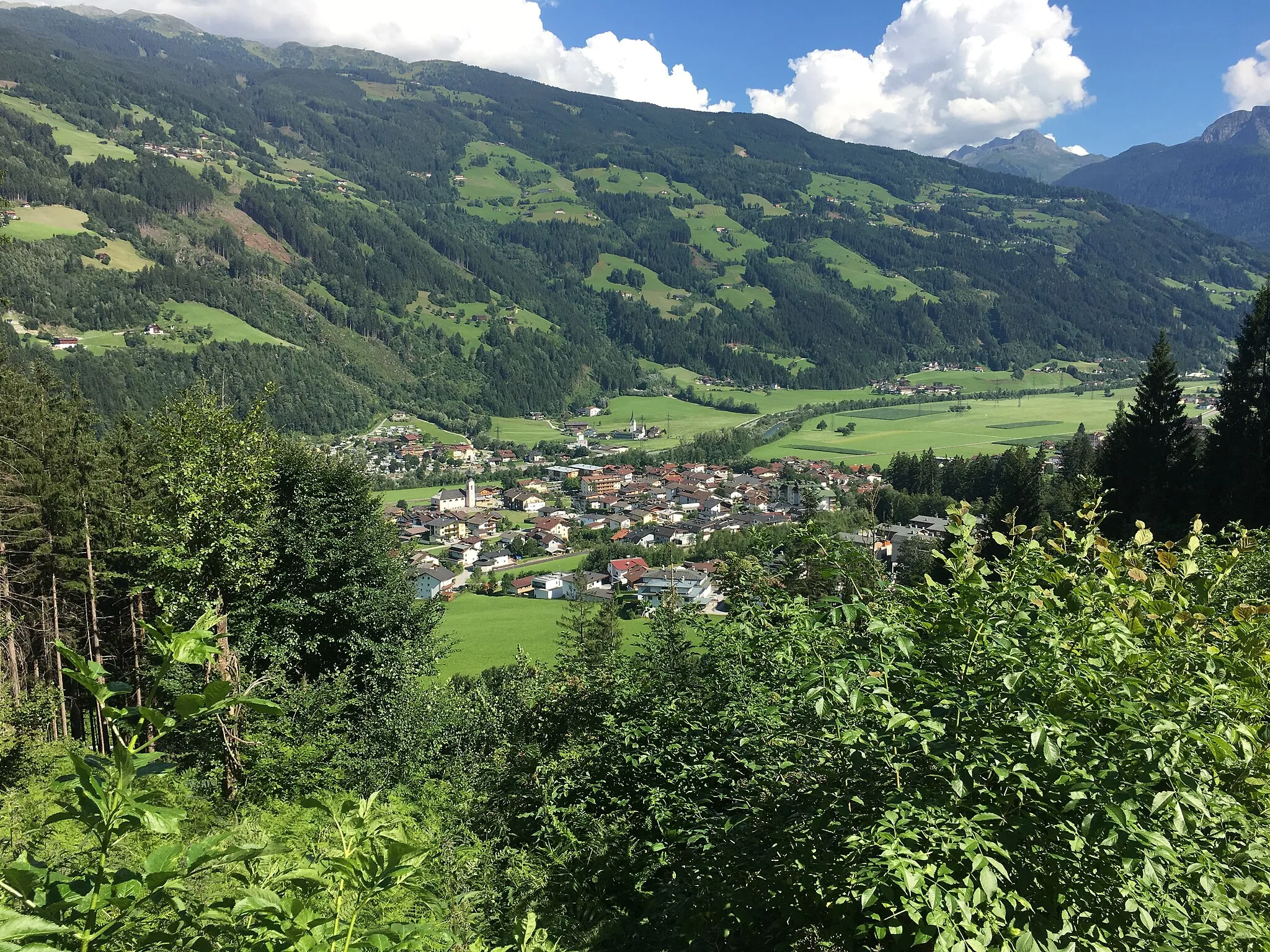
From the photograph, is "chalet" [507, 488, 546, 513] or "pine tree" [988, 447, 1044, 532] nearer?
"pine tree" [988, 447, 1044, 532]

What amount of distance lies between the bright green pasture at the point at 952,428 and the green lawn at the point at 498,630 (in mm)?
66364

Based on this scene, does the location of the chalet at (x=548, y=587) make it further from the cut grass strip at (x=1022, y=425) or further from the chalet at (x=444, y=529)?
the cut grass strip at (x=1022, y=425)

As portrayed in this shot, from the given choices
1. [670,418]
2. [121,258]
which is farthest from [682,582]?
[121,258]

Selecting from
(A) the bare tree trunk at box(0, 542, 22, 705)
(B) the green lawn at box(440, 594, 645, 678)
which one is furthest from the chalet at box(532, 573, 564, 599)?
(A) the bare tree trunk at box(0, 542, 22, 705)

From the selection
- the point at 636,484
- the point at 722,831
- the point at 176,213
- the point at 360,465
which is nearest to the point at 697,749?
the point at 722,831

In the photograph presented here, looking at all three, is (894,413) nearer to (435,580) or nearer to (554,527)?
(554,527)

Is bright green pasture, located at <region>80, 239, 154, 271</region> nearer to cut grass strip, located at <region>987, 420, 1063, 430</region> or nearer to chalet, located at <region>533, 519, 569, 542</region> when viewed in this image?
chalet, located at <region>533, 519, 569, 542</region>

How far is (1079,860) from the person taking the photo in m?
2.83

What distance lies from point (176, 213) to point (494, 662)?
8309 inches

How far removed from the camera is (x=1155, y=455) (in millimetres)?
31734

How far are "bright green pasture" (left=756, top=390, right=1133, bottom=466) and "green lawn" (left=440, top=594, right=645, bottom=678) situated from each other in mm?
66364

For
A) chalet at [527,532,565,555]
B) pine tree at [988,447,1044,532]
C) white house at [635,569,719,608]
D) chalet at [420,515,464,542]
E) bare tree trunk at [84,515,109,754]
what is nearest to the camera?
bare tree trunk at [84,515,109,754]

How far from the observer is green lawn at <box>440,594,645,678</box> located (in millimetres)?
42812

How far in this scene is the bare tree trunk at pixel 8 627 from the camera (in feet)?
50.2
